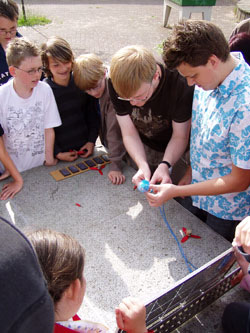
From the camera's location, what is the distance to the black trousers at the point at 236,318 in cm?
139

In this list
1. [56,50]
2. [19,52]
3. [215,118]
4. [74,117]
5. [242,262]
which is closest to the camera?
[242,262]

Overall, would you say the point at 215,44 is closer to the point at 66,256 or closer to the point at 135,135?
the point at 135,135

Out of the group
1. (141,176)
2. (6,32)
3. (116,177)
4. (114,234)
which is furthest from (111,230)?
(6,32)

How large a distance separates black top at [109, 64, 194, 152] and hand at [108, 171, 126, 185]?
0.37 meters

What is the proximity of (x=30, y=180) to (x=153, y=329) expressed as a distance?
5.29ft

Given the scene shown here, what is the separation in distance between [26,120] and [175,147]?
45.9 inches

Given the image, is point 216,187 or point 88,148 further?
point 88,148

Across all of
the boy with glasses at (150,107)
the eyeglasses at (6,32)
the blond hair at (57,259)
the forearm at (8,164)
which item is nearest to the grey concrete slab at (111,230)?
the forearm at (8,164)

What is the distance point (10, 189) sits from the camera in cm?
242

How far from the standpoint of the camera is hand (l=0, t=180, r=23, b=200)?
93.8 inches

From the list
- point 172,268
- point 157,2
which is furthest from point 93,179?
point 157,2

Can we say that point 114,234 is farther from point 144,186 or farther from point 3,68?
point 3,68

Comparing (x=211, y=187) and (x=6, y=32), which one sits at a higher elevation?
(x=6, y=32)

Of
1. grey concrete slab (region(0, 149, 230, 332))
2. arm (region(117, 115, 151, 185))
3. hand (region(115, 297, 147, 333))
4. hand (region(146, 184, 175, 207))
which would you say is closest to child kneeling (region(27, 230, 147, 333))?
hand (region(115, 297, 147, 333))
